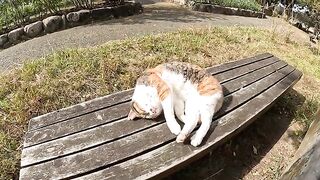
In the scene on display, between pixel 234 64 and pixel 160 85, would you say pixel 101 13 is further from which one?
pixel 160 85

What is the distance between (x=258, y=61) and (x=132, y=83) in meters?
1.89

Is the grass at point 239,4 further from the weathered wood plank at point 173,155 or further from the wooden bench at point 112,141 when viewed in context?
the weathered wood plank at point 173,155

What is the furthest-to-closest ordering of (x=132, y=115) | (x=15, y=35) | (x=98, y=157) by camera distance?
1. (x=15, y=35)
2. (x=132, y=115)
3. (x=98, y=157)

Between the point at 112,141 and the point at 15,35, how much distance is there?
407 cm

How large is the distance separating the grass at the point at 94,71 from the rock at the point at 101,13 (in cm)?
214

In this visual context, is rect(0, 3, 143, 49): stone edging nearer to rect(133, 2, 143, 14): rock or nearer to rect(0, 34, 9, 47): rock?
rect(0, 34, 9, 47): rock

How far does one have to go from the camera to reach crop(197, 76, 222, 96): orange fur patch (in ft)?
10.8

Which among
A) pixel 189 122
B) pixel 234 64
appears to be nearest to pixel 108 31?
pixel 234 64

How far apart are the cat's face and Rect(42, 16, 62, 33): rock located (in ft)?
12.8

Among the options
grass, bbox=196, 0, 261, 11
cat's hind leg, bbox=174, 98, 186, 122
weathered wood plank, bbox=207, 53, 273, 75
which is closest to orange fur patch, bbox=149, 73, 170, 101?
cat's hind leg, bbox=174, 98, 186, 122

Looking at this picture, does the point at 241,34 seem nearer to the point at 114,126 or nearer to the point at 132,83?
the point at 132,83

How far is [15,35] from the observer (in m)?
6.09

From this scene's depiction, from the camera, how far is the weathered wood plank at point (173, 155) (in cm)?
264

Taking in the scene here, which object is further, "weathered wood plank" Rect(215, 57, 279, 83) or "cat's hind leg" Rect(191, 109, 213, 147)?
"weathered wood plank" Rect(215, 57, 279, 83)
